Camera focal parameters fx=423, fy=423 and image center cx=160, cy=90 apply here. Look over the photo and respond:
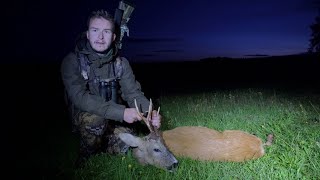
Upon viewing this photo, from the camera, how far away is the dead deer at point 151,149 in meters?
4.96

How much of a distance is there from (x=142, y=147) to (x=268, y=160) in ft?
5.13

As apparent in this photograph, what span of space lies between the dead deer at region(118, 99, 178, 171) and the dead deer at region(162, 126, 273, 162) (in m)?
0.36

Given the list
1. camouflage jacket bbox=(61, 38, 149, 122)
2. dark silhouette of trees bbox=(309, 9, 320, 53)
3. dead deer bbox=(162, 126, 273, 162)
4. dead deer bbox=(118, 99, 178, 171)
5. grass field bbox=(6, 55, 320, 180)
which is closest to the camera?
grass field bbox=(6, 55, 320, 180)

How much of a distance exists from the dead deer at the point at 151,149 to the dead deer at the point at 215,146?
1.19ft

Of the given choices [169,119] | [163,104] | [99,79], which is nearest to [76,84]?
[99,79]

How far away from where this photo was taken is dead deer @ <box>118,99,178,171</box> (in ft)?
16.3

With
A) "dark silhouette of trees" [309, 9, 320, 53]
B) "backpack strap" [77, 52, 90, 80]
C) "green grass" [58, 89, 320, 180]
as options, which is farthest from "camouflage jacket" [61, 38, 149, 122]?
"dark silhouette of trees" [309, 9, 320, 53]

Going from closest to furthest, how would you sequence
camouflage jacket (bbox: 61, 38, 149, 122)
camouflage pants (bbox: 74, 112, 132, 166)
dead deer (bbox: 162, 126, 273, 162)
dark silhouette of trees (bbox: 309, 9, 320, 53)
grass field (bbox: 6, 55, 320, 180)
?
grass field (bbox: 6, 55, 320, 180) < dead deer (bbox: 162, 126, 273, 162) < camouflage jacket (bbox: 61, 38, 149, 122) < camouflage pants (bbox: 74, 112, 132, 166) < dark silhouette of trees (bbox: 309, 9, 320, 53)

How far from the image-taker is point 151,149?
5.16 m

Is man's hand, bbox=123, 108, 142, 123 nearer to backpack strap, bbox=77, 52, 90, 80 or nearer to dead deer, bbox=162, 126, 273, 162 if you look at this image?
dead deer, bbox=162, 126, 273, 162

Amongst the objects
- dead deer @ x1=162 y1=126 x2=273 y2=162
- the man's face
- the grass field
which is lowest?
the grass field

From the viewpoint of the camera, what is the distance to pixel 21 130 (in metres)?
8.33

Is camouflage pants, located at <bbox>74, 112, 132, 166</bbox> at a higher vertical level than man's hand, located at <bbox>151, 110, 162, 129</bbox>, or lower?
lower

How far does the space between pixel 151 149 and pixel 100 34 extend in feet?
5.25
